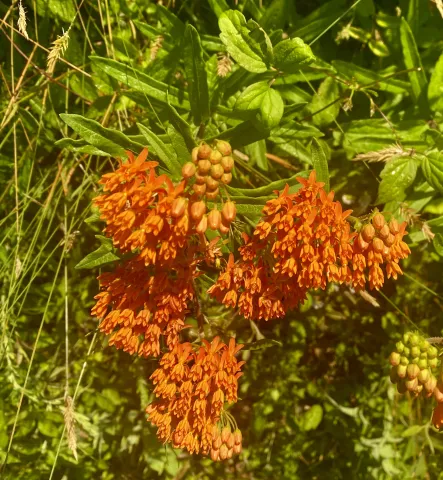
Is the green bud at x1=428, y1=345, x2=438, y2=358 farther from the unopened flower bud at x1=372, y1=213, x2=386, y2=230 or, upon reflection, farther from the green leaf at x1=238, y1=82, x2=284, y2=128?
the green leaf at x1=238, y1=82, x2=284, y2=128

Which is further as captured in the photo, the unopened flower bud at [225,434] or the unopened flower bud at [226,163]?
the unopened flower bud at [225,434]

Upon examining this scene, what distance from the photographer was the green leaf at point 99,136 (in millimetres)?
1736

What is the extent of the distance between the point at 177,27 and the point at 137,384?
210cm

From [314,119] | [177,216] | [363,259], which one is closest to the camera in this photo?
[177,216]

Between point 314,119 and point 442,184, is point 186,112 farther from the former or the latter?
point 442,184

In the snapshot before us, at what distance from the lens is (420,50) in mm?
2547

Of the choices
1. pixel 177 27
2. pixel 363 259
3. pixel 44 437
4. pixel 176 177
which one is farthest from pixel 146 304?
pixel 44 437

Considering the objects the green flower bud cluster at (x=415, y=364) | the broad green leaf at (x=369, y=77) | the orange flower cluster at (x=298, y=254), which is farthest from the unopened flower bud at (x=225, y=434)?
the broad green leaf at (x=369, y=77)

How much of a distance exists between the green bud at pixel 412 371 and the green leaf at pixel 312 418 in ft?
4.93

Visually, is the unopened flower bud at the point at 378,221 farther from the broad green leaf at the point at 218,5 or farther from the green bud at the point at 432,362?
the broad green leaf at the point at 218,5

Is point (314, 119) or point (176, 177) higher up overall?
point (176, 177)

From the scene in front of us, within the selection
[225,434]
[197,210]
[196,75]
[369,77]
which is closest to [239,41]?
[196,75]

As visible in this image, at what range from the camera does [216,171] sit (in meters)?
1.54

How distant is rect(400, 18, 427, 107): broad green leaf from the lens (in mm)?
2230
